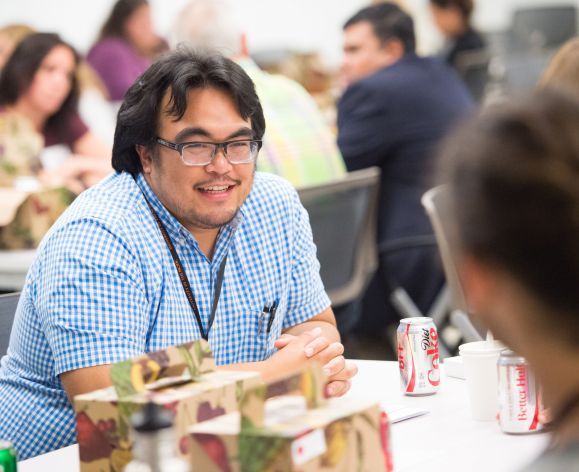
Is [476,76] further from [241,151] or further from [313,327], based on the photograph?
[241,151]

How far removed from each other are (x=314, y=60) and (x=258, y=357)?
5794 mm

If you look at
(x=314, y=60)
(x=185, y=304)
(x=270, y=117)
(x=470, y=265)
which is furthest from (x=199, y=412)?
(x=314, y=60)

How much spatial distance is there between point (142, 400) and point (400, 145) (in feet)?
9.95

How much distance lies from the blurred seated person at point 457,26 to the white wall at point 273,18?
0.27 m

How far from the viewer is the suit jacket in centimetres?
423

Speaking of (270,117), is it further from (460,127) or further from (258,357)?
(460,127)

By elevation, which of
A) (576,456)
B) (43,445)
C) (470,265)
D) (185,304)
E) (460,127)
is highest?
(460,127)

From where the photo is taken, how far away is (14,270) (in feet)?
11.4

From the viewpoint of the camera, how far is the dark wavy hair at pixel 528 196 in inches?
38.4

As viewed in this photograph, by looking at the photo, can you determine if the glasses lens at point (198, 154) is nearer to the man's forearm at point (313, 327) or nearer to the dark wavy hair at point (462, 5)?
the man's forearm at point (313, 327)

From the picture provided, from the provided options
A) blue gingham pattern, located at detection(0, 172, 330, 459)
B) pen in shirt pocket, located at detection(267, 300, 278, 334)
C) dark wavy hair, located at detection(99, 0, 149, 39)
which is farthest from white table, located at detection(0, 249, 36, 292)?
dark wavy hair, located at detection(99, 0, 149, 39)

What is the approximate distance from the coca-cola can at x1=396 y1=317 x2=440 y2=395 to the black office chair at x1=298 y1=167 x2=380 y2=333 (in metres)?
1.28

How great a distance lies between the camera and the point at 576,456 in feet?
3.16

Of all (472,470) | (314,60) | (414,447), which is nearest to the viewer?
(472,470)
